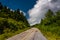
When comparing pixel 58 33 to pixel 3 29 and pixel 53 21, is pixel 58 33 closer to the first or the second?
pixel 53 21

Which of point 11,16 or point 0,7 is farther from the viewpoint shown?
point 0,7

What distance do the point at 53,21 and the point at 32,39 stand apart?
20.9 m

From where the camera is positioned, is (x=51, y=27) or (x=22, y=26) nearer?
(x=51, y=27)

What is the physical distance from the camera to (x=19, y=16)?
6562 centimetres

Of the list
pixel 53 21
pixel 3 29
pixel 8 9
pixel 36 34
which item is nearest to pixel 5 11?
pixel 8 9

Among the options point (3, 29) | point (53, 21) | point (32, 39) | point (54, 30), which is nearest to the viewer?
point (32, 39)

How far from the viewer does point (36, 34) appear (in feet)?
69.3

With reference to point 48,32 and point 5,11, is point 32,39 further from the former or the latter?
point 5,11

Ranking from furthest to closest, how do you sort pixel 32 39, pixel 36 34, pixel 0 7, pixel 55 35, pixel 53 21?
pixel 0 7 → pixel 53 21 → pixel 55 35 → pixel 36 34 → pixel 32 39

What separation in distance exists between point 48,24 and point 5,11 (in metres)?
31.2

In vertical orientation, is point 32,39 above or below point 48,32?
below

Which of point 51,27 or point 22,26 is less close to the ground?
point 22,26

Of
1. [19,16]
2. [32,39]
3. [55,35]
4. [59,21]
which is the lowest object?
[32,39]

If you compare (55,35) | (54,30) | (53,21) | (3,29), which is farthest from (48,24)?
(3,29)
